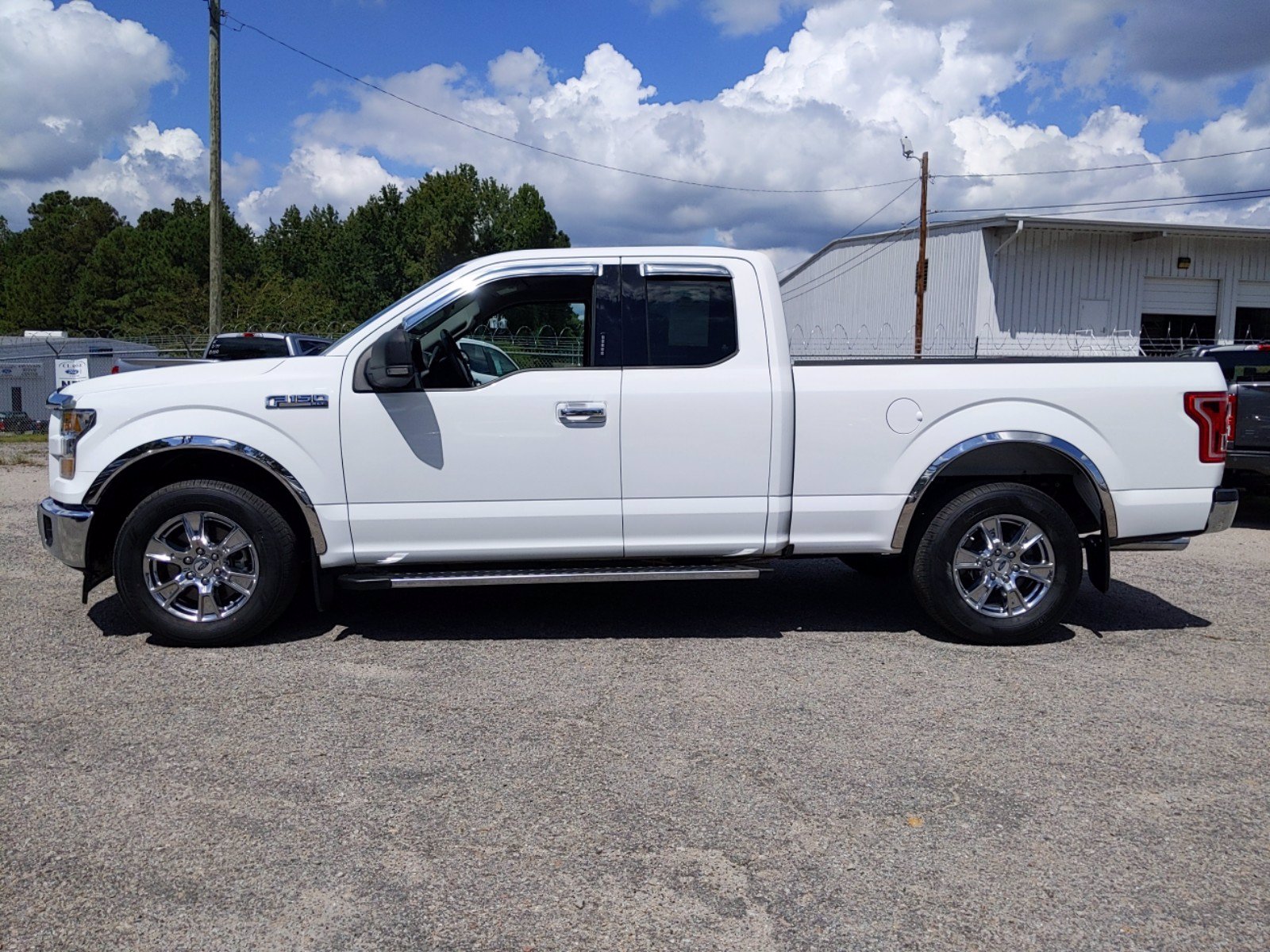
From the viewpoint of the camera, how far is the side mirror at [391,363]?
505 cm

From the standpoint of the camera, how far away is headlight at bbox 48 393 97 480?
5234 millimetres

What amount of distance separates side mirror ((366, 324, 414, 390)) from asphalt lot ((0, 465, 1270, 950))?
1427 millimetres

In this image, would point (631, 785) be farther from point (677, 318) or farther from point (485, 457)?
point (677, 318)

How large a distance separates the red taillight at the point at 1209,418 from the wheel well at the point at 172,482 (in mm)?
4793

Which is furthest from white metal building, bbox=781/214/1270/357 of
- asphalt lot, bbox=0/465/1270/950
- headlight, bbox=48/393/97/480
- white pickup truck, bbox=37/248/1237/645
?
headlight, bbox=48/393/97/480

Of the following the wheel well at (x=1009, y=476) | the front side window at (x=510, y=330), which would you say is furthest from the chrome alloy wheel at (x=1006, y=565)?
the front side window at (x=510, y=330)

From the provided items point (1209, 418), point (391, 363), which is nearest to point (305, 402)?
point (391, 363)

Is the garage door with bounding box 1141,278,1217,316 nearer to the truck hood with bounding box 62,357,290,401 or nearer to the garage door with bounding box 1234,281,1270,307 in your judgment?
the garage door with bounding box 1234,281,1270,307

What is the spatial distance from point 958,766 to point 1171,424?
8.83ft

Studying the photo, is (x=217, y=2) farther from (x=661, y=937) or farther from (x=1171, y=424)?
(x=661, y=937)

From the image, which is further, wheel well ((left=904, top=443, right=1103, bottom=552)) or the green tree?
the green tree

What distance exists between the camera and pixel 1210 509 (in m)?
5.61

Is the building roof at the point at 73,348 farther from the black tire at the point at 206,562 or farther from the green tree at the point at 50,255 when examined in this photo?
the green tree at the point at 50,255

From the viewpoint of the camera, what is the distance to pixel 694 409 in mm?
5328
